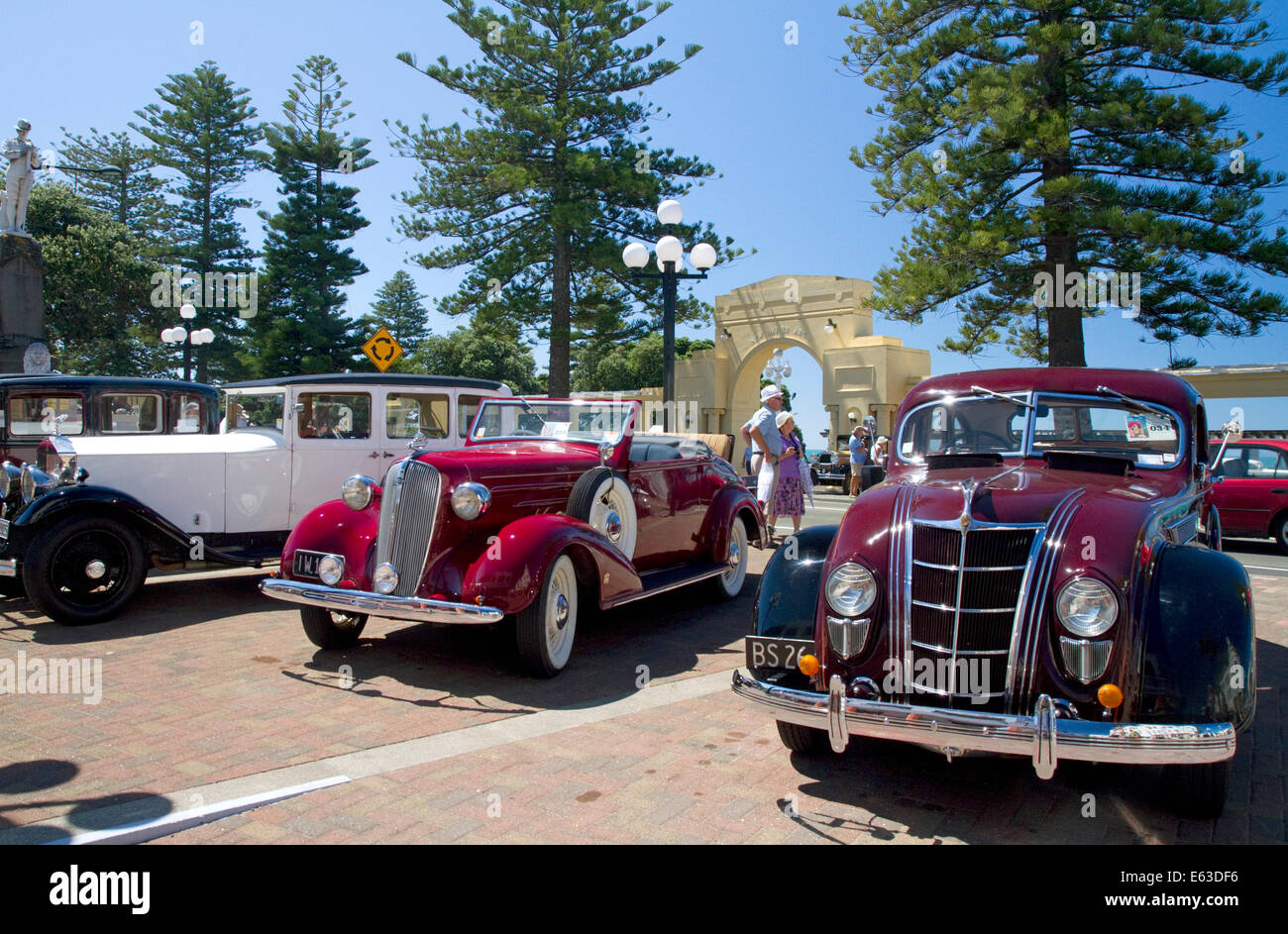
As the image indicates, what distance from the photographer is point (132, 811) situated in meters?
3.07

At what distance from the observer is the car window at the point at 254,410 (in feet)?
24.6

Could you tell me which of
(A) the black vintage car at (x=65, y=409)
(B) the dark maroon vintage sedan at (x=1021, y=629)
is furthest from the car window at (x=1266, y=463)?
(A) the black vintage car at (x=65, y=409)

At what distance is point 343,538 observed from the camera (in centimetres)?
529

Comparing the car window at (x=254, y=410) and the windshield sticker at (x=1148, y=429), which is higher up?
the car window at (x=254, y=410)

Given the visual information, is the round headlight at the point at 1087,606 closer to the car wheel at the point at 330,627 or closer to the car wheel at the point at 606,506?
the car wheel at the point at 606,506

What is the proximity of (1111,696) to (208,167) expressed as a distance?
122 feet

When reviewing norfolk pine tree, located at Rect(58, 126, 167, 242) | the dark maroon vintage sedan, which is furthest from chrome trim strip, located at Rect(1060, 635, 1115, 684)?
norfolk pine tree, located at Rect(58, 126, 167, 242)

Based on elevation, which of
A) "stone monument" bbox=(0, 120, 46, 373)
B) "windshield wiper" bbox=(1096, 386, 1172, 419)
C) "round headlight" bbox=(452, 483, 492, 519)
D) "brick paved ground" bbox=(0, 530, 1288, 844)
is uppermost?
"stone monument" bbox=(0, 120, 46, 373)

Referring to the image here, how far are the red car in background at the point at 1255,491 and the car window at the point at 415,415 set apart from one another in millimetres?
9945

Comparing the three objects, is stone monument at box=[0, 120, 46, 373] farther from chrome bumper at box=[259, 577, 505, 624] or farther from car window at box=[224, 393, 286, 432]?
chrome bumper at box=[259, 577, 505, 624]

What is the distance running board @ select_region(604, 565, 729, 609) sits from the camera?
555 centimetres

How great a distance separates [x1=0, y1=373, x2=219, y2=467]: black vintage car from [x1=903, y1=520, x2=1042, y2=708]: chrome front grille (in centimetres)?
735
